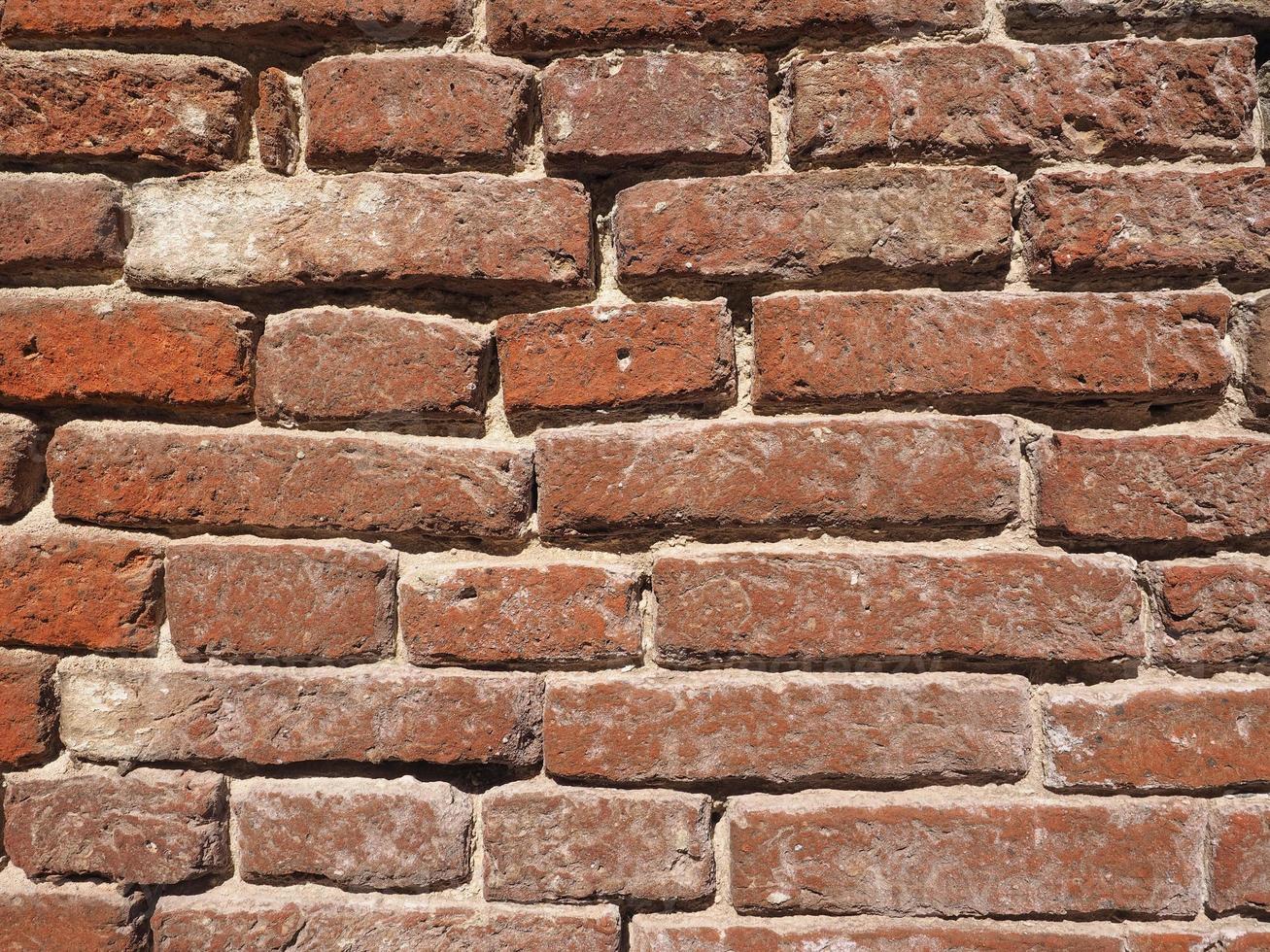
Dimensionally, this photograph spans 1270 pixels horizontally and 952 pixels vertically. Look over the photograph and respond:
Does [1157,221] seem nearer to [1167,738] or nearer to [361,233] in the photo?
[1167,738]

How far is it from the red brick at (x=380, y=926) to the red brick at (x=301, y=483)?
41 cm

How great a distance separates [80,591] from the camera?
0.83 meters

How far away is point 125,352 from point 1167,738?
120 cm

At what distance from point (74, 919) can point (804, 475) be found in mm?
943

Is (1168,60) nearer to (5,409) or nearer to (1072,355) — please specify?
(1072,355)

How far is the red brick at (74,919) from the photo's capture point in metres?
0.83

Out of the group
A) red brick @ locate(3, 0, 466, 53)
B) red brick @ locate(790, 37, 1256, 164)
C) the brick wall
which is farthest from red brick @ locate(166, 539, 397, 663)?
red brick @ locate(790, 37, 1256, 164)

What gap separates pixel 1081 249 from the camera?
2.60 feet

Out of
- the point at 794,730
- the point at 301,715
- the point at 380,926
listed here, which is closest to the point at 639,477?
the point at 794,730

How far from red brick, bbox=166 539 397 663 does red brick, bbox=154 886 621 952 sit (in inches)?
10.7

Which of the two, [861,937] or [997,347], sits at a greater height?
[997,347]

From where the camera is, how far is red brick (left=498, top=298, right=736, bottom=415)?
2.64ft

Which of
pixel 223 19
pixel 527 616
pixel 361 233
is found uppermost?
pixel 223 19

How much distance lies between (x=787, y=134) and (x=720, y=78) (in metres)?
0.09
